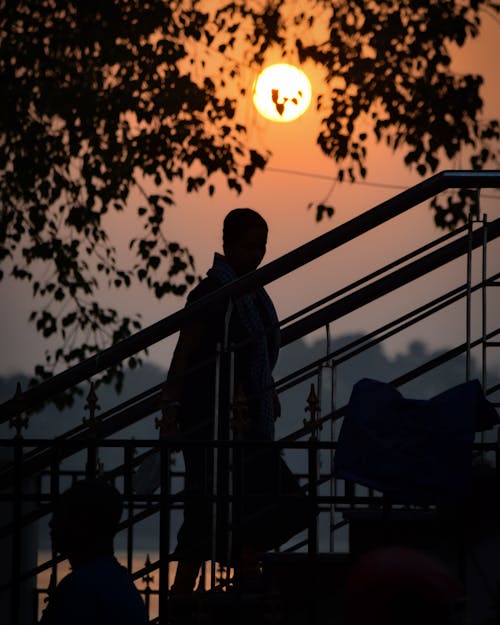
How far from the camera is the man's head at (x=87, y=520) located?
12.9 ft

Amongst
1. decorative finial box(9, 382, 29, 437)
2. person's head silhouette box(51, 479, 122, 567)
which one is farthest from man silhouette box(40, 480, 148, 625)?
decorative finial box(9, 382, 29, 437)

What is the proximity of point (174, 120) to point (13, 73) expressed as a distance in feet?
5.36

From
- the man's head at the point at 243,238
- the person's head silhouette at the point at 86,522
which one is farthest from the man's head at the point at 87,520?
the man's head at the point at 243,238

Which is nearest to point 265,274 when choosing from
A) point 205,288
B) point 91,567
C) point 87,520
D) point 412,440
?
point 205,288

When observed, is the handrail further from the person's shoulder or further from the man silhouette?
the man silhouette

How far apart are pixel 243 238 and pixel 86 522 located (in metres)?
1.93

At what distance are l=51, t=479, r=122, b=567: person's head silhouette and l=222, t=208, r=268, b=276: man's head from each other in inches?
71.9

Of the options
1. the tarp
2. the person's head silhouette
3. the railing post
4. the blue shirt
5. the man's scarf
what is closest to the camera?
the blue shirt

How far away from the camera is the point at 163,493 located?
16.2 ft

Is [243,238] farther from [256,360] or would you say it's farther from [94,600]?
[94,600]

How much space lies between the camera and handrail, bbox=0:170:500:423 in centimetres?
495

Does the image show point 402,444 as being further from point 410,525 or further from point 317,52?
point 317,52

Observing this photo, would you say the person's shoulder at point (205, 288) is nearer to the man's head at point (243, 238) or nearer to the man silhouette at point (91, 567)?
the man's head at point (243, 238)

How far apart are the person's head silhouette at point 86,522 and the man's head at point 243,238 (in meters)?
1.83
